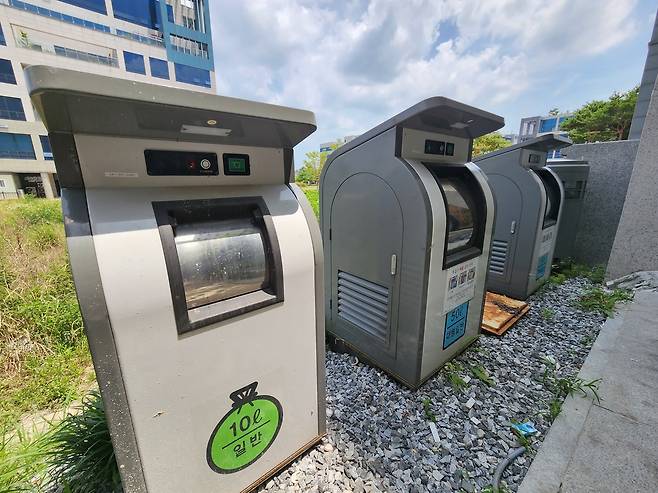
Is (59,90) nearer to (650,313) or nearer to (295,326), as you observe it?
(295,326)

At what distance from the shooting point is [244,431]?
1.39 meters

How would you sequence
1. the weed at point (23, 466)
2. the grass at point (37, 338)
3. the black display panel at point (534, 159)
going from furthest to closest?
the black display panel at point (534, 159) < the grass at point (37, 338) < the weed at point (23, 466)

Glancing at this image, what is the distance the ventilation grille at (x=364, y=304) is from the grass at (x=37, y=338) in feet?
7.05

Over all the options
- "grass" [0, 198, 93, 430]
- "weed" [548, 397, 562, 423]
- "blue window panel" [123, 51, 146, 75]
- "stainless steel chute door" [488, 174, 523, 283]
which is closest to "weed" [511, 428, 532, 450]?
"weed" [548, 397, 562, 423]

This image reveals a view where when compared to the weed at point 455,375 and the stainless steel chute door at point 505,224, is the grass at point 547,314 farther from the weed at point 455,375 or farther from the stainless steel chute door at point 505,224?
the weed at point 455,375

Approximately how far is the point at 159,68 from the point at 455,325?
24.9 meters

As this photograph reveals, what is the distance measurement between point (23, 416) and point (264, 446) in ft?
6.36

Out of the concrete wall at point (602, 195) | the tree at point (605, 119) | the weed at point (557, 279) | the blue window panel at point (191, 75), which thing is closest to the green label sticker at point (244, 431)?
the weed at point (557, 279)

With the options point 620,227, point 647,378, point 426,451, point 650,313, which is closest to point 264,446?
point 426,451

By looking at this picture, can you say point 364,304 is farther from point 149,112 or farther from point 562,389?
point 149,112

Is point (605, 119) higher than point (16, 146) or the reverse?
higher

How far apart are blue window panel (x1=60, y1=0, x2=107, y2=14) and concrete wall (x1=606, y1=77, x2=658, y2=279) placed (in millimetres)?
24209

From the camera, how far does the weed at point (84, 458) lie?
4.78 ft

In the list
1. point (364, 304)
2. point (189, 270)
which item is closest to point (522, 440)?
point (364, 304)
